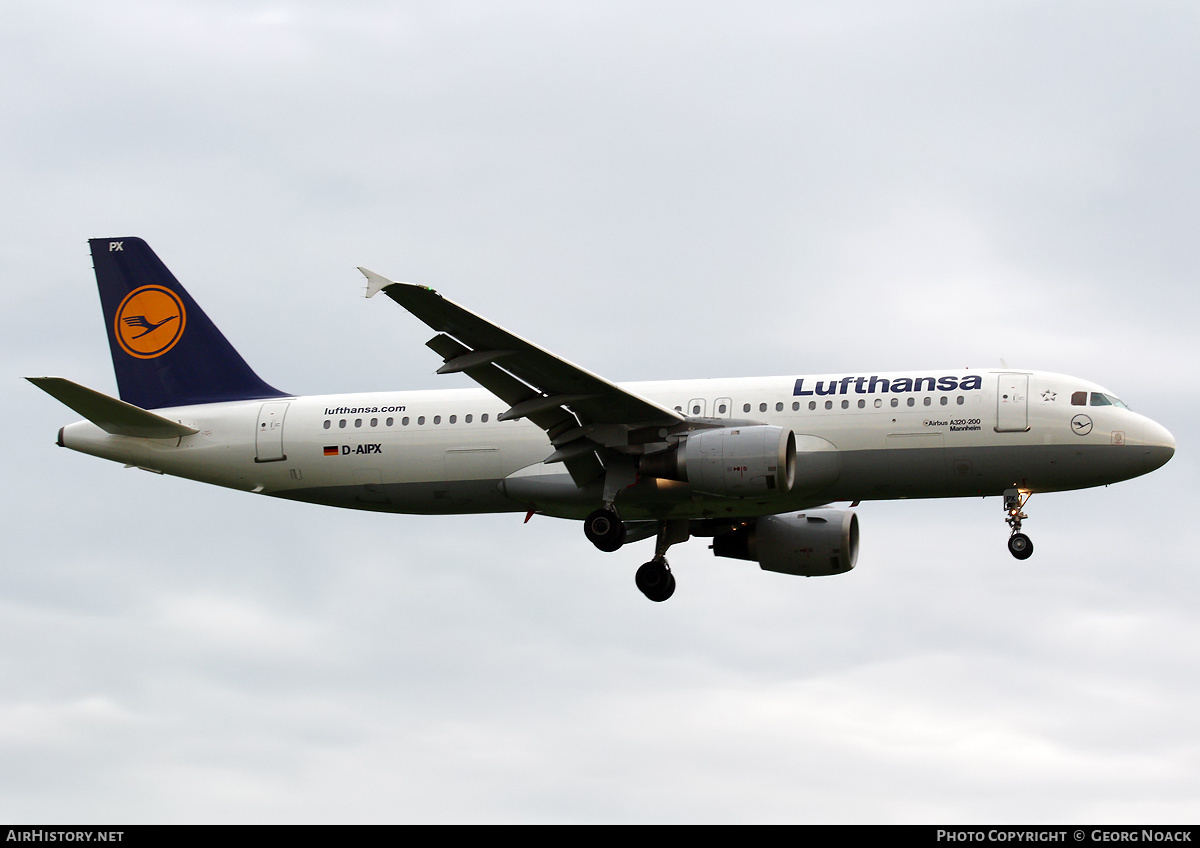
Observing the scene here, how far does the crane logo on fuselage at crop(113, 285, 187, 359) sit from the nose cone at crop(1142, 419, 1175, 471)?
24313 mm

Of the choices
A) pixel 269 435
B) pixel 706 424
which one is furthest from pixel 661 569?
pixel 269 435

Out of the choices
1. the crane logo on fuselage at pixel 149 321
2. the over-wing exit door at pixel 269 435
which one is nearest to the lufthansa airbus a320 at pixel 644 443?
the over-wing exit door at pixel 269 435

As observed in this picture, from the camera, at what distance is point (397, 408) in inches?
1464

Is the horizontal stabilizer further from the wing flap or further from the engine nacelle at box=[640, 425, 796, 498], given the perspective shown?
the engine nacelle at box=[640, 425, 796, 498]

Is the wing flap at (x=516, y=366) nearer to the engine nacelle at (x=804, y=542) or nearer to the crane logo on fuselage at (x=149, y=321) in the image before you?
the engine nacelle at (x=804, y=542)

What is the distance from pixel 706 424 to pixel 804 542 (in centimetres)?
641

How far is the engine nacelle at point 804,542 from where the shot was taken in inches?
1521

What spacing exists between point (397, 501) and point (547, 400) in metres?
5.90

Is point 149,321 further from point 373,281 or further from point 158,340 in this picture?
point 373,281

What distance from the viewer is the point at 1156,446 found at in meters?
33.4

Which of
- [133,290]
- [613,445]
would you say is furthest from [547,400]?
[133,290]

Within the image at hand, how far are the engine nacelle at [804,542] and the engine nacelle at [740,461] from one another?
19.5ft

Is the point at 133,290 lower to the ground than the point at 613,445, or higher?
higher

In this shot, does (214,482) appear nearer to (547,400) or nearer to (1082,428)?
(547,400)
